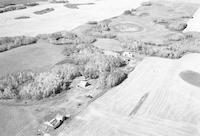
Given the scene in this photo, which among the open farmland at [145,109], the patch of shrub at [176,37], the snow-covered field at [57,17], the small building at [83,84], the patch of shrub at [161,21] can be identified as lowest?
the open farmland at [145,109]

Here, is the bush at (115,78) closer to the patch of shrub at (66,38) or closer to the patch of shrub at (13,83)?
the patch of shrub at (13,83)

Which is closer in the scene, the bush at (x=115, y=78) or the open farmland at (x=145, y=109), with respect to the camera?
the open farmland at (x=145, y=109)

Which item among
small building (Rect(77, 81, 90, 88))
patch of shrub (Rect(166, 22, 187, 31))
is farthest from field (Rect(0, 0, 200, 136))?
small building (Rect(77, 81, 90, 88))

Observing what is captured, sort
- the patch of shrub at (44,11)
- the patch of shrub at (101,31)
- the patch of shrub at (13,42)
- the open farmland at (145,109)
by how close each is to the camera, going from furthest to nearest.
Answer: the patch of shrub at (44,11)
the patch of shrub at (101,31)
the patch of shrub at (13,42)
the open farmland at (145,109)

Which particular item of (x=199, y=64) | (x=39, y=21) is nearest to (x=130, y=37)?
(x=199, y=64)

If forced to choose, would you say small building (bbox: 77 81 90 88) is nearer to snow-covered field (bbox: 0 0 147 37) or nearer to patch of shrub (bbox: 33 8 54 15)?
snow-covered field (bbox: 0 0 147 37)

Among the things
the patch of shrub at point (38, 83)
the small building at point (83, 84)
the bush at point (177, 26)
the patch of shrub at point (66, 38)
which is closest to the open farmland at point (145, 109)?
the small building at point (83, 84)

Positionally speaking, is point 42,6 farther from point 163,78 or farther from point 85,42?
point 163,78

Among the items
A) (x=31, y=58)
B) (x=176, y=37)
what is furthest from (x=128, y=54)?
(x=31, y=58)
